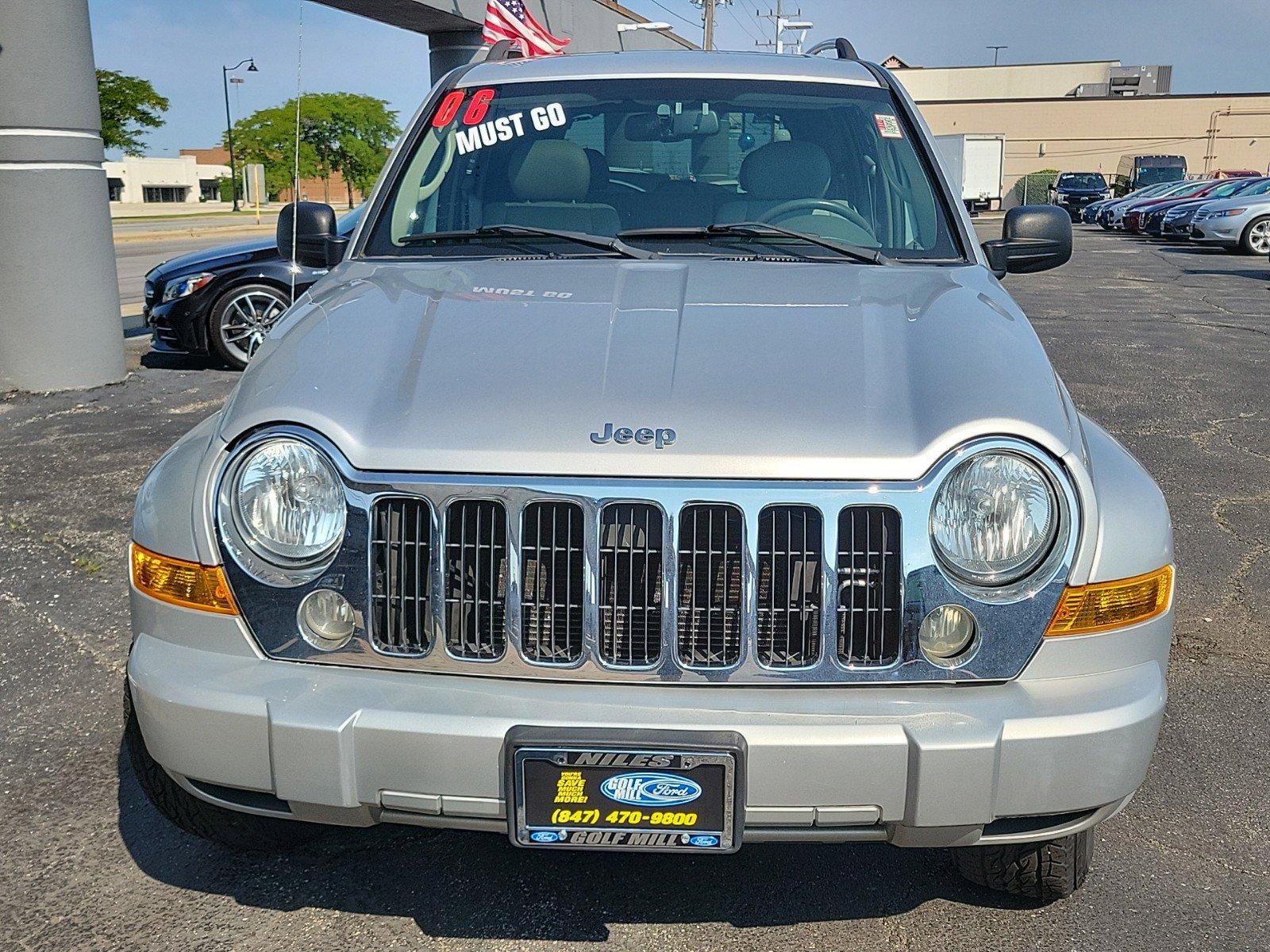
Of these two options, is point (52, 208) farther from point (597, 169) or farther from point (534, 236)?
point (534, 236)

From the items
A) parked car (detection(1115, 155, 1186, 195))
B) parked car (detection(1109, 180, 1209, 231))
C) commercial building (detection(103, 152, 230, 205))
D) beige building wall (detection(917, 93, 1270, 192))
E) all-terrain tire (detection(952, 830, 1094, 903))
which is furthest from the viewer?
commercial building (detection(103, 152, 230, 205))

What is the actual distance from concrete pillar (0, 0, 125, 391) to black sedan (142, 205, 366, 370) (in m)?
0.64

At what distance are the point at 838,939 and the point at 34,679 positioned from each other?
8.67ft

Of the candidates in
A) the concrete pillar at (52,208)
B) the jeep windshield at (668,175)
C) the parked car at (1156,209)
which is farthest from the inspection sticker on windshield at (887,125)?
the parked car at (1156,209)

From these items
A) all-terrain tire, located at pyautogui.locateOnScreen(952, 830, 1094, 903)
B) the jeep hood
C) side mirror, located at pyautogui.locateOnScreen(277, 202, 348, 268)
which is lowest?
all-terrain tire, located at pyautogui.locateOnScreen(952, 830, 1094, 903)

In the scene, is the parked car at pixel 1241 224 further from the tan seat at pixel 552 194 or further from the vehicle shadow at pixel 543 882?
the vehicle shadow at pixel 543 882

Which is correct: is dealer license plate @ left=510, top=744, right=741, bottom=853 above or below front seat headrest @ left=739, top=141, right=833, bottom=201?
below

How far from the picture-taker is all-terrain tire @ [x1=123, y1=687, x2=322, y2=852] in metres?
2.56

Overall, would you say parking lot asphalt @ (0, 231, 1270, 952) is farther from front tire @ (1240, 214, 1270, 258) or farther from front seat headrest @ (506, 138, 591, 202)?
front tire @ (1240, 214, 1270, 258)

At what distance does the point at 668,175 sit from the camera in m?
3.71

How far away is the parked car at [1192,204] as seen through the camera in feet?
87.6

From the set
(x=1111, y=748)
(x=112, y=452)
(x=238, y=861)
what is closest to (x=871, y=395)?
(x=1111, y=748)

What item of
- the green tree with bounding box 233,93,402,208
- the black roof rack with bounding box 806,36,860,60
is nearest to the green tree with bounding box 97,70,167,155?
the green tree with bounding box 233,93,402,208

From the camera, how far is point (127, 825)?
3.03m
